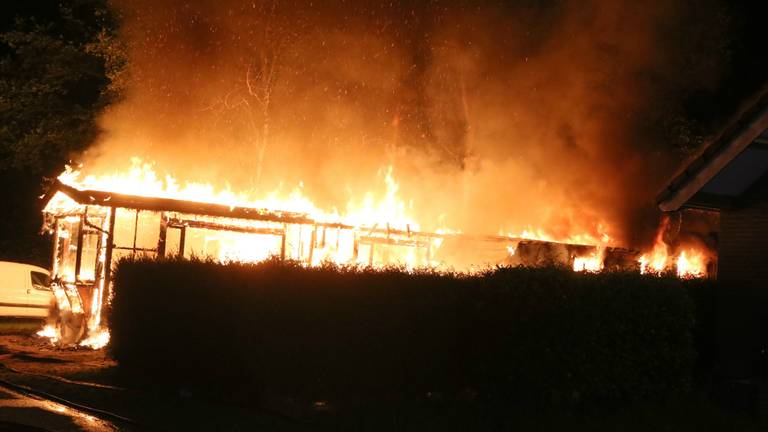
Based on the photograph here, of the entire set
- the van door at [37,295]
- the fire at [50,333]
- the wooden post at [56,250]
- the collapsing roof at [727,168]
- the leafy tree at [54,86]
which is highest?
the leafy tree at [54,86]

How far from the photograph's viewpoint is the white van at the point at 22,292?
74.9ft

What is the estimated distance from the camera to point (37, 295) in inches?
926

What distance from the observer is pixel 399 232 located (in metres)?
21.8

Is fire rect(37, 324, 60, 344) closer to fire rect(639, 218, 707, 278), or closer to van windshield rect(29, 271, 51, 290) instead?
van windshield rect(29, 271, 51, 290)

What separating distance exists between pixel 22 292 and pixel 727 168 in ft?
61.0

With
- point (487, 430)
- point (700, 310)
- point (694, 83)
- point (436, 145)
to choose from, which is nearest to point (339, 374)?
point (487, 430)

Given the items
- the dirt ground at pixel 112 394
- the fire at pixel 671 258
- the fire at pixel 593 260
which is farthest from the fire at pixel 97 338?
the fire at pixel 593 260

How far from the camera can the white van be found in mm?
22844

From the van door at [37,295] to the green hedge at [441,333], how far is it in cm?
1298

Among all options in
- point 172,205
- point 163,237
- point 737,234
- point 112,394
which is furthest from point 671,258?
point 112,394

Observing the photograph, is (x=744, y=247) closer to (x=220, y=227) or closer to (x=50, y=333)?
(x=220, y=227)

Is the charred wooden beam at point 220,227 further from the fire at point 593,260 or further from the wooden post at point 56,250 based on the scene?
the fire at point 593,260

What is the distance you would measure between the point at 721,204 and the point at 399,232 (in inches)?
380

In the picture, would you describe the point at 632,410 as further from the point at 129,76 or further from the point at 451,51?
the point at 129,76
